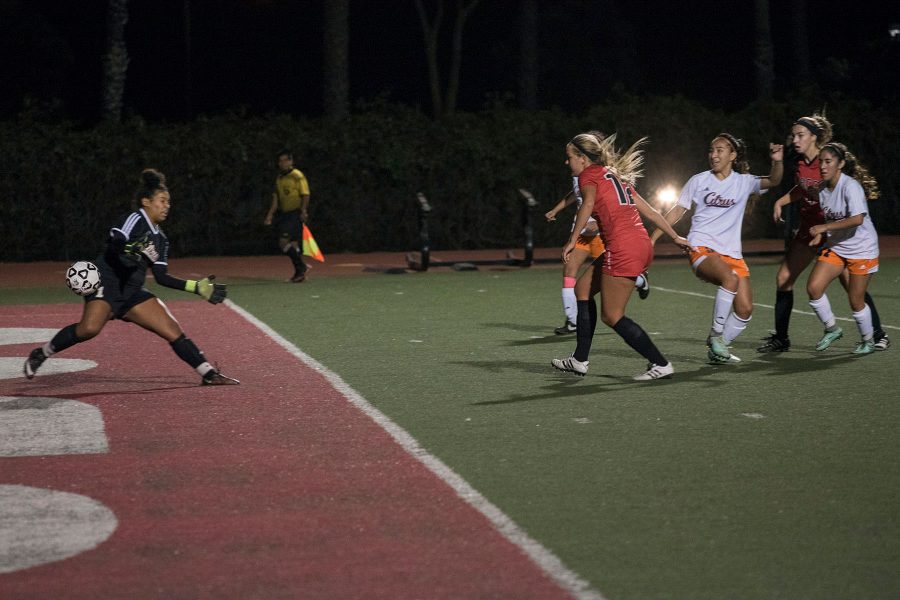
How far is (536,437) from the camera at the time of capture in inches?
326

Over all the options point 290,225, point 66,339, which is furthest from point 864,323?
point 290,225

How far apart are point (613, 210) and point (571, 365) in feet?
4.35

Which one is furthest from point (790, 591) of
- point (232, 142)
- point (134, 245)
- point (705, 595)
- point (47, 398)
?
point (232, 142)

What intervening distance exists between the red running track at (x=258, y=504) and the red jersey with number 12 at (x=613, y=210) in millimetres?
2344

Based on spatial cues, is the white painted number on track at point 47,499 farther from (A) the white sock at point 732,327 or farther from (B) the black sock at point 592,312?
(A) the white sock at point 732,327

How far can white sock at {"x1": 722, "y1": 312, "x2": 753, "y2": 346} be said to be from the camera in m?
11.3

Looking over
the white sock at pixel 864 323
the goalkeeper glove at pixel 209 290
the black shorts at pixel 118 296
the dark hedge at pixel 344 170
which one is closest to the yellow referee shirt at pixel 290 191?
the dark hedge at pixel 344 170

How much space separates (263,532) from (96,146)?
1894 cm

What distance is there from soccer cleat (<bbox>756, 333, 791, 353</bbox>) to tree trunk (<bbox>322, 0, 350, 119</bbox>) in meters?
19.6

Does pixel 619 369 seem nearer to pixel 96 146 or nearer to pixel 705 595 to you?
pixel 705 595

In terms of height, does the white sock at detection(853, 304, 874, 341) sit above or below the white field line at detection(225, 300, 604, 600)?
above

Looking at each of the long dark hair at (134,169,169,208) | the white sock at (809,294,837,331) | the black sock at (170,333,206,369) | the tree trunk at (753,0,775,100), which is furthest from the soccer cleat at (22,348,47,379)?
the tree trunk at (753,0,775,100)

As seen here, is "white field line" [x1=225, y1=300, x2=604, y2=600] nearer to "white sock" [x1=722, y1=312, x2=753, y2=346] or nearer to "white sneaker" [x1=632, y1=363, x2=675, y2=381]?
"white sneaker" [x1=632, y1=363, x2=675, y2=381]

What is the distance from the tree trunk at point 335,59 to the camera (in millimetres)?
30312
